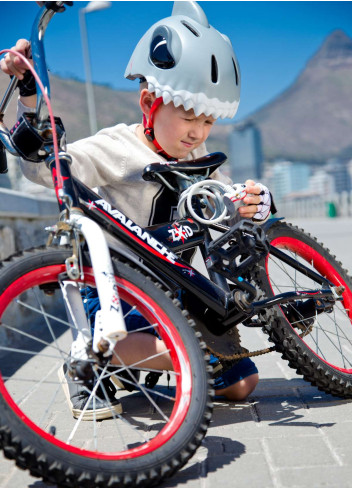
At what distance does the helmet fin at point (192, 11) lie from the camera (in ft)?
9.47

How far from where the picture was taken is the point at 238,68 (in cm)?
295

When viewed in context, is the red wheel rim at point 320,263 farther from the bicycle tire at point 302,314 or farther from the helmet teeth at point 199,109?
the helmet teeth at point 199,109

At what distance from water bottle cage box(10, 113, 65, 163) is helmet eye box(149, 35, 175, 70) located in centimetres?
65

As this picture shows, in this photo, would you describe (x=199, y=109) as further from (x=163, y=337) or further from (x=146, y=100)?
(x=163, y=337)

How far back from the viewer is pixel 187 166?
283cm

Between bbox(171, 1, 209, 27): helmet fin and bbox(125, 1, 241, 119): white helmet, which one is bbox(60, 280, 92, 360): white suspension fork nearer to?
bbox(125, 1, 241, 119): white helmet

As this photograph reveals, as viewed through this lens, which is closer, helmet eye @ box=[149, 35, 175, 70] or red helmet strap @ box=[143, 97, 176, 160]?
helmet eye @ box=[149, 35, 175, 70]

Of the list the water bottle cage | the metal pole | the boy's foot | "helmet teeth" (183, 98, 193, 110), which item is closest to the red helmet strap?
"helmet teeth" (183, 98, 193, 110)

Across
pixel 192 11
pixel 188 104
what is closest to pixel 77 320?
pixel 188 104

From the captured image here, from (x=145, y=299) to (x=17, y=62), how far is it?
0.99 metres

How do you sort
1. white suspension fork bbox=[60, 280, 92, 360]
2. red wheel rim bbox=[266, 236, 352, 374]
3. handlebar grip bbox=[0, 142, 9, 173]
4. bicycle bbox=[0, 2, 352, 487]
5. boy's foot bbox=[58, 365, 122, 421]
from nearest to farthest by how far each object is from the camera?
bicycle bbox=[0, 2, 352, 487] < white suspension fork bbox=[60, 280, 92, 360] < handlebar grip bbox=[0, 142, 9, 173] < boy's foot bbox=[58, 365, 122, 421] < red wheel rim bbox=[266, 236, 352, 374]

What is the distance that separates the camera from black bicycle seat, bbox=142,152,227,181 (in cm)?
278

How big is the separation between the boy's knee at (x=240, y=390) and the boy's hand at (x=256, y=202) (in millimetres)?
786

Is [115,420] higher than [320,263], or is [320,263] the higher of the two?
[320,263]
